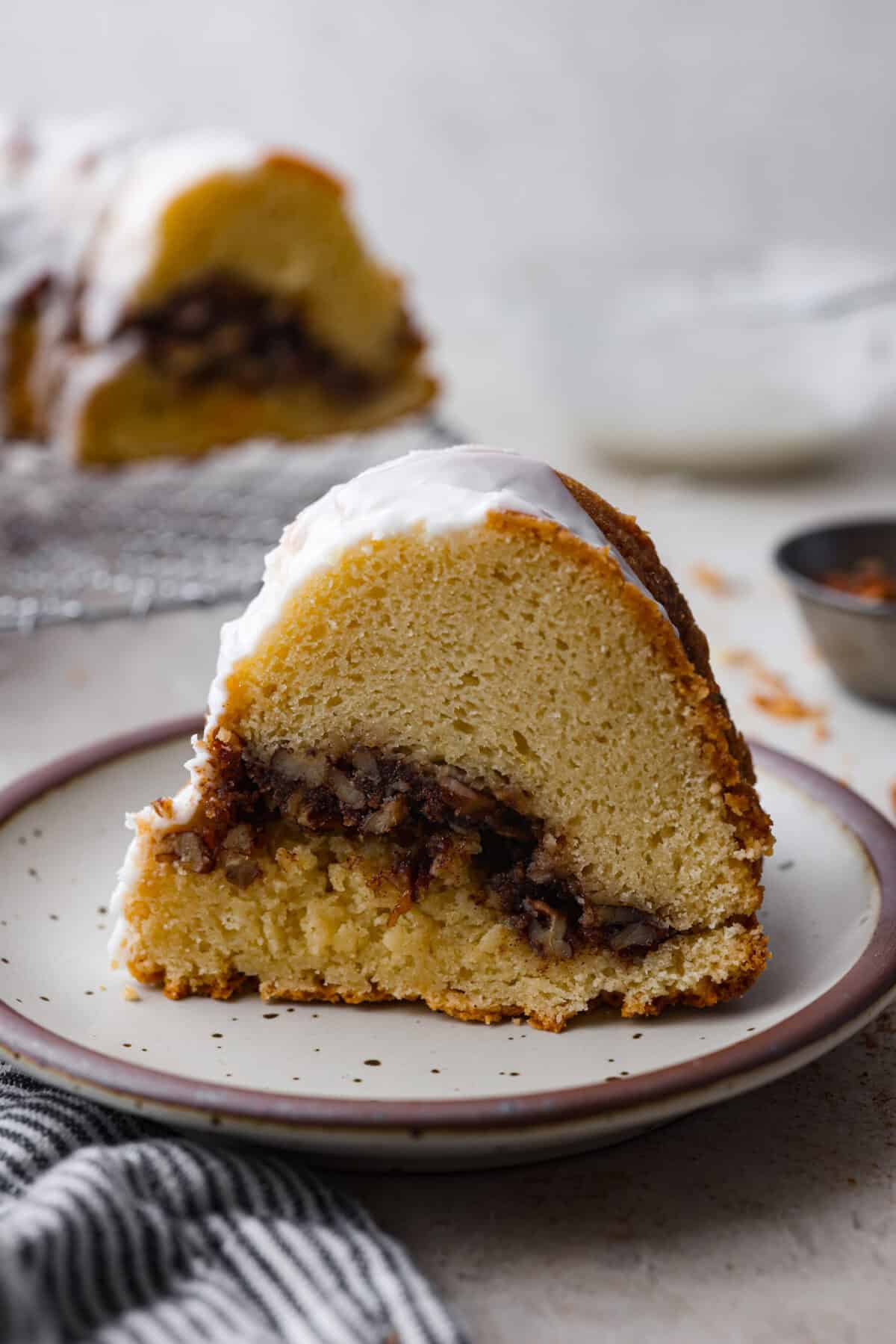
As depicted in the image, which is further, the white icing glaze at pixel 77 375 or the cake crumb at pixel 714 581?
the cake crumb at pixel 714 581

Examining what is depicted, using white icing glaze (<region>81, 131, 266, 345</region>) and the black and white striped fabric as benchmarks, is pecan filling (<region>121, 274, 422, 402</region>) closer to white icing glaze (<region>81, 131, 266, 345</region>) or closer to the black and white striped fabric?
white icing glaze (<region>81, 131, 266, 345</region>)

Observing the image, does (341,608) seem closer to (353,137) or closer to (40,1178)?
(40,1178)

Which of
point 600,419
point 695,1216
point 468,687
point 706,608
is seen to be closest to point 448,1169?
point 695,1216

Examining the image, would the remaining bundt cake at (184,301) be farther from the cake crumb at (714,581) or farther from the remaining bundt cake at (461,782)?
the remaining bundt cake at (461,782)

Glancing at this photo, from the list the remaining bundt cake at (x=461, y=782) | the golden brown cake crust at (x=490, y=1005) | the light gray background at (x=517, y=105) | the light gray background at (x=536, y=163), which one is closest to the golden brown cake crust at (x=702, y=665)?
the remaining bundt cake at (x=461, y=782)

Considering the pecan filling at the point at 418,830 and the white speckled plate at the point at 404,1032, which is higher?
the pecan filling at the point at 418,830

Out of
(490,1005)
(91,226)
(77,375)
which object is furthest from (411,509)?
(91,226)

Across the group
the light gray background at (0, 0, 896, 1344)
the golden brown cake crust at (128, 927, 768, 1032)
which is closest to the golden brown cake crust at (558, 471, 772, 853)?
the golden brown cake crust at (128, 927, 768, 1032)
